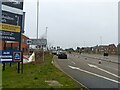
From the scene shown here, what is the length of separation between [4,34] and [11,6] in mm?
1775

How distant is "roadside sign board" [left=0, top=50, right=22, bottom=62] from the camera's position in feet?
56.9

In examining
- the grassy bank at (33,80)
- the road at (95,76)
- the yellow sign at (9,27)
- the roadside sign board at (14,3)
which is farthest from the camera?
the roadside sign board at (14,3)

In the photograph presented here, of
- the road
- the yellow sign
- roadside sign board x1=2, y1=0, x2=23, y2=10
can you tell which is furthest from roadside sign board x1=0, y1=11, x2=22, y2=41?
the road

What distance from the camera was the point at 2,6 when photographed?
682 inches

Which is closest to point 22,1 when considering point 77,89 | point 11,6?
point 11,6

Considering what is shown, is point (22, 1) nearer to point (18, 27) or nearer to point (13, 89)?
point (18, 27)

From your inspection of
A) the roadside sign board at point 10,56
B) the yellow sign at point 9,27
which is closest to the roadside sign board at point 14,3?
the yellow sign at point 9,27

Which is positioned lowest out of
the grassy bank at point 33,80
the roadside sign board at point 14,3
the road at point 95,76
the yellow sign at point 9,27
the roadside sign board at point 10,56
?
the road at point 95,76

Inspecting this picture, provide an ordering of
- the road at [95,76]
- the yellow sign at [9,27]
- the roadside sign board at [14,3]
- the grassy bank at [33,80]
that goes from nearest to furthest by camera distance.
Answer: the grassy bank at [33,80] < the road at [95,76] < the yellow sign at [9,27] < the roadside sign board at [14,3]

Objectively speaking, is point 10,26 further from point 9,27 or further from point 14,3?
point 14,3

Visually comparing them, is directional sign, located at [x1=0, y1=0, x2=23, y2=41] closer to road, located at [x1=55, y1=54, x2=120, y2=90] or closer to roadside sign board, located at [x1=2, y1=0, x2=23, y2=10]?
roadside sign board, located at [x1=2, y1=0, x2=23, y2=10]

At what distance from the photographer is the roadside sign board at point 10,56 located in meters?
17.3

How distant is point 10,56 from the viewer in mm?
17750

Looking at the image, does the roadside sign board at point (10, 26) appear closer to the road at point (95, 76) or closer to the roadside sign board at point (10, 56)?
the roadside sign board at point (10, 56)
